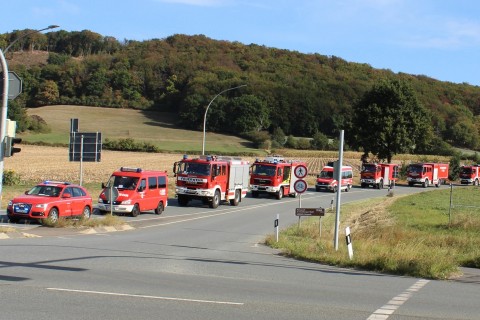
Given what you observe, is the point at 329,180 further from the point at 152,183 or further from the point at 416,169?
the point at 152,183

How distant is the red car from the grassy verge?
8.44 m

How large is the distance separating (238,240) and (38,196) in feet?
27.1

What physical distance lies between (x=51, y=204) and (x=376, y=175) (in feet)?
Result: 166

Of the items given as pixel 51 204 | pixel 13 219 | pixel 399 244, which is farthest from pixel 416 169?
pixel 399 244

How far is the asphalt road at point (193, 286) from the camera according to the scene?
9.03 metres

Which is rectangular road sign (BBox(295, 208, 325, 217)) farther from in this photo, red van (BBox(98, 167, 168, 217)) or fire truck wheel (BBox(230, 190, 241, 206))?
fire truck wheel (BBox(230, 190, 241, 206))

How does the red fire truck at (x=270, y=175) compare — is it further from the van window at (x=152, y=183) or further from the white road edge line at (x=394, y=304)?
the white road edge line at (x=394, y=304)

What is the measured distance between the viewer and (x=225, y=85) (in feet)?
436

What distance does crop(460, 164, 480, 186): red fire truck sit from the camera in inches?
3386

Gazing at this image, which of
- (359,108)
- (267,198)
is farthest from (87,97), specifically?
(267,198)

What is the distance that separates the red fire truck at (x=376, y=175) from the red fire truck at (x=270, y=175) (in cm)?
2202

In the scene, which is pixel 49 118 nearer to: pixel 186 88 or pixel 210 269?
pixel 186 88

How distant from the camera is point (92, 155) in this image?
33.2m

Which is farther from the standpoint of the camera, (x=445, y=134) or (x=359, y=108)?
(x=445, y=134)
